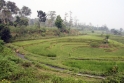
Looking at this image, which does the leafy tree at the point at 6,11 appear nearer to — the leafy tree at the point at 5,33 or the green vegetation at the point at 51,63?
the green vegetation at the point at 51,63

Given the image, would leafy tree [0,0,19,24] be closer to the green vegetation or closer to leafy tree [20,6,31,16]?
the green vegetation

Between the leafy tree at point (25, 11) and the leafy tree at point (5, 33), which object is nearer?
the leafy tree at point (5, 33)

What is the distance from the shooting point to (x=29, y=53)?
29.4 meters

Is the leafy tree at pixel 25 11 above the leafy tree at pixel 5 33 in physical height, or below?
above

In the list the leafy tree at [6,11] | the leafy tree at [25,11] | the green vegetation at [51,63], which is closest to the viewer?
the green vegetation at [51,63]

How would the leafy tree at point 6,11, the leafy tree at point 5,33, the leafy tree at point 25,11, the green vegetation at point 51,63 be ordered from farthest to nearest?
the leafy tree at point 25,11, the leafy tree at point 6,11, the leafy tree at point 5,33, the green vegetation at point 51,63

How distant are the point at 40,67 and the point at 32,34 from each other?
25852mm

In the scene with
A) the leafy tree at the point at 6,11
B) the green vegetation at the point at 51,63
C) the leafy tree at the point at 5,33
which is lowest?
the green vegetation at the point at 51,63

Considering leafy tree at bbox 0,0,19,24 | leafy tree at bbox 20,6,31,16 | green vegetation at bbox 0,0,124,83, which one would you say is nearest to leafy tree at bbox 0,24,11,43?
green vegetation at bbox 0,0,124,83

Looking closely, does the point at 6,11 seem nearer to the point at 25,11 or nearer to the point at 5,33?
the point at 5,33

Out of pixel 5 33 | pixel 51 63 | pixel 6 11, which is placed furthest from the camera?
pixel 6 11

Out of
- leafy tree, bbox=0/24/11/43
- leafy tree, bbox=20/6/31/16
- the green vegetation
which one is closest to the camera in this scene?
the green vegetation

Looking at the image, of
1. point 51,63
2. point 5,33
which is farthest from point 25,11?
point 51,63

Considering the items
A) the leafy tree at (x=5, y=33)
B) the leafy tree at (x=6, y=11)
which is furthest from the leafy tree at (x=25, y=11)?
the leafy tree at (x=5, y=33)
